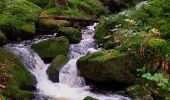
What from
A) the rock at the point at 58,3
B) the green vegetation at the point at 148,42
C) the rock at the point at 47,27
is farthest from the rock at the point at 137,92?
the rock at the point at 58,3

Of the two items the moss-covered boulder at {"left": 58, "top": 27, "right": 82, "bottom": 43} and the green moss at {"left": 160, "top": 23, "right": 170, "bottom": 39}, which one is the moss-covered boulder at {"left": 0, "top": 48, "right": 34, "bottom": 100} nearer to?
the moss-covered boulder at {"left": 58, "top": 27, "right": 82, "bottom": 43}

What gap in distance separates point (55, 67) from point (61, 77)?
0.30 meters

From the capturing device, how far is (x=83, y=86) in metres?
9.06

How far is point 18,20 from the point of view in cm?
1205

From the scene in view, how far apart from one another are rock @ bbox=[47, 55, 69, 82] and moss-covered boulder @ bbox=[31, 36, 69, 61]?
1.71ft

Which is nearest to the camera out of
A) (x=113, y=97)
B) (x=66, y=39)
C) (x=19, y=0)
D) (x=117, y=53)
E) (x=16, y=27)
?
(x=113, y=97)

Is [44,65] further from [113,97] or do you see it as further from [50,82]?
[113,97]

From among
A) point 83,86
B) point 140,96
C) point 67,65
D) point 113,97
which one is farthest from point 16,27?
point 140,96

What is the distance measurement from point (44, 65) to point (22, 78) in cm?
140

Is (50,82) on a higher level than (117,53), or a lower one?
lower

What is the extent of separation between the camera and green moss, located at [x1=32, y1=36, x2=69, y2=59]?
1027 cm

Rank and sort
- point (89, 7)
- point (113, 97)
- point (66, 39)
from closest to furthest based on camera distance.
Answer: point (113, 97), point (66, 39), point (89, 7)

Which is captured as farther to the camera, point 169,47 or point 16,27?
point 16,27

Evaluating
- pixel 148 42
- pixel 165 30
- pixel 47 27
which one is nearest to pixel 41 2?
pixel 47 27
